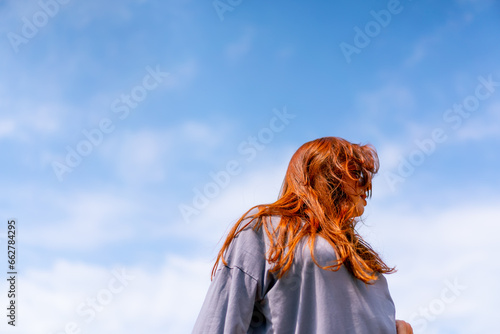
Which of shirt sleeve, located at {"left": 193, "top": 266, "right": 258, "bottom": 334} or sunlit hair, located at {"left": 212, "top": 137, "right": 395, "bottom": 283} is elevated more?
sunlit hair, located at {"left": 212, "top": 137, "right": 395, "bottom": 283}

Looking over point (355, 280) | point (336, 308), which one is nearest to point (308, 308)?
point (336, 308)

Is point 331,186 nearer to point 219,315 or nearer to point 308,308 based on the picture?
point 308,308

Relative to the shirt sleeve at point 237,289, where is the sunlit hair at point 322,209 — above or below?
above

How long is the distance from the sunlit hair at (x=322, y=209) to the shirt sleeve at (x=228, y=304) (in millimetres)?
95

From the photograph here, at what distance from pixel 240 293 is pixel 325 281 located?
371 millimetres

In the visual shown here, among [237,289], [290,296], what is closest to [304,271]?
[290,296]

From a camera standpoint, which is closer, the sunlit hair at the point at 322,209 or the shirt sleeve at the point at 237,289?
the shirt sleeve at the point at 237,289

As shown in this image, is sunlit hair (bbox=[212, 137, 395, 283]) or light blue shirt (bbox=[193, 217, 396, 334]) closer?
light blue shirt (bbox=[193, 217, 396, 334])

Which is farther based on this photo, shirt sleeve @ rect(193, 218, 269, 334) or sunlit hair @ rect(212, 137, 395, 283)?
sunlit hair @ rect(212, 137, 395, 283)

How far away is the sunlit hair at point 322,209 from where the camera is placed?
2.23 m

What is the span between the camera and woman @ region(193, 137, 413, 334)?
213 centimetres

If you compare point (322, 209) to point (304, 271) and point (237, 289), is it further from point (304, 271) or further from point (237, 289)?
point (237, 289)

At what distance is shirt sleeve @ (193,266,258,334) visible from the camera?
6.71ft

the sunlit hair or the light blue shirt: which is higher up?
the sunlit hair
